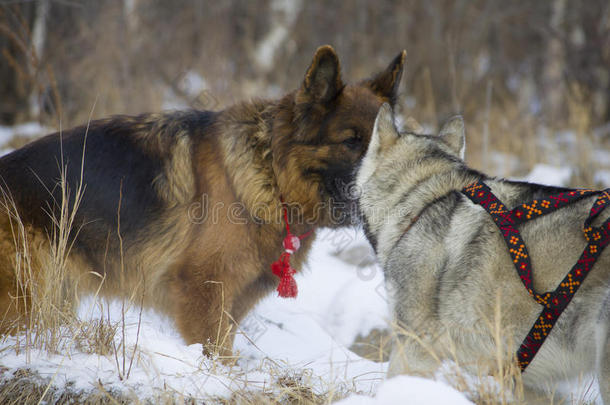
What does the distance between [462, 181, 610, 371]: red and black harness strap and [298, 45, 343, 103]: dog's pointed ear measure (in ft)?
3.62

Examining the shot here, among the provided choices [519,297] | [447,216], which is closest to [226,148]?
[447,216]

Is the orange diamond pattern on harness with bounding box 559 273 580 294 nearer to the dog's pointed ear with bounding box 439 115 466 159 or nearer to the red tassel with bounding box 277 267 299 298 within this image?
the dog's pointed ear with bounding box 439 115 466 159

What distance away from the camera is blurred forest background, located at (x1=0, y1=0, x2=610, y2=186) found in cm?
749

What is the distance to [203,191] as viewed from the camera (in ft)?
9.52

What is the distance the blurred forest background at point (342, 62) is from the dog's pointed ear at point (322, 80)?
11.3ft

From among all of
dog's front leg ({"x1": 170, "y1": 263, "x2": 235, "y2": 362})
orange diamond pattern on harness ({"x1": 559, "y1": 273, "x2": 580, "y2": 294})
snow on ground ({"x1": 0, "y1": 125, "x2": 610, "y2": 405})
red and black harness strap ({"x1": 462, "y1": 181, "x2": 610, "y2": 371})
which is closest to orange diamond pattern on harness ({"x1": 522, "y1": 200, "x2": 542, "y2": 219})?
red and black harness strap ({"x1": 462, "y1": 181, "x2": 610, "y2": 371})

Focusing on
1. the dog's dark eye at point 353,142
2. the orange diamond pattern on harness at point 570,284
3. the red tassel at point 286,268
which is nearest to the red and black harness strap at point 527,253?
the orange diamond pattern on harness at point 570,284

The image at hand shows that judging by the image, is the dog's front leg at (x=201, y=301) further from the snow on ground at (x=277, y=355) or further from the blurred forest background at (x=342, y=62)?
the blurred forest background at (x=342, y=62)

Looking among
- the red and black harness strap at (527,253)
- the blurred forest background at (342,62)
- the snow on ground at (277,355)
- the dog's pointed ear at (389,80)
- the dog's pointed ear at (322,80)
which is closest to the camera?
the red and black harness strap at (527,253)

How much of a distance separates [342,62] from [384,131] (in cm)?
706

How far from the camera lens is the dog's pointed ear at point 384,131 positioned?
7.93ft

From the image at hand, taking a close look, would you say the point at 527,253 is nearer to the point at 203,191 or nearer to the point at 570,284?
the point at 570,284

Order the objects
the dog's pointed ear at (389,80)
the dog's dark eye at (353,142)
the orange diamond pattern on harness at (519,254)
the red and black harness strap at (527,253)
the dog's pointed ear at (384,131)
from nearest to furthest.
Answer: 1. the red and black harness strap at (527,253)
2. the orange diamond pattern on harness at (519,254)
3. the dog's pointed ear at (384,131)
4. the dog's dark eye at (353,142)
5. the dog's pointed ear at (389,80)

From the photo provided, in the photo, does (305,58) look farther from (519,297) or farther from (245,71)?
(519,297)
